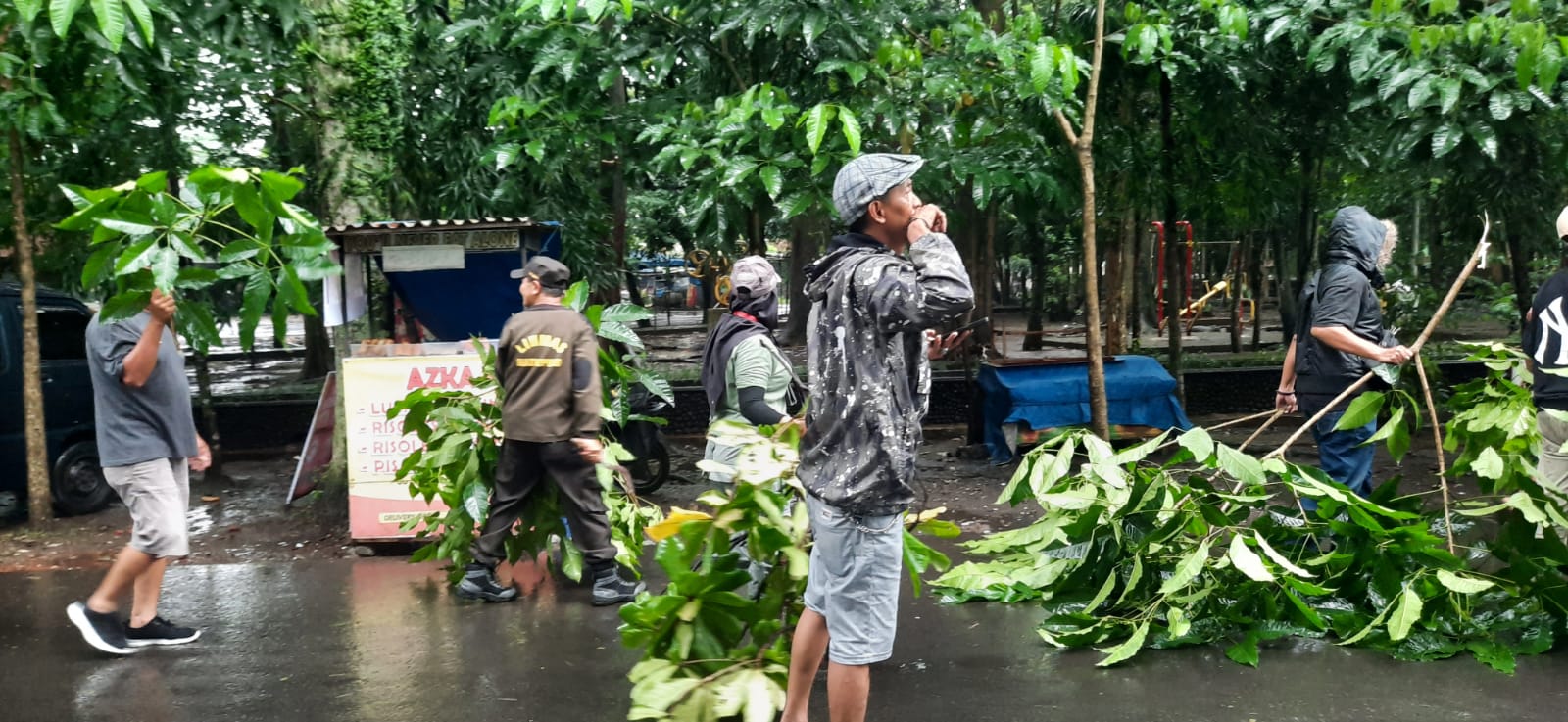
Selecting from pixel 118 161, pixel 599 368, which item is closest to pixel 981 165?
pixel 599 368

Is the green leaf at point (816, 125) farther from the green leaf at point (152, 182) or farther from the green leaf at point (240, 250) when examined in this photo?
the green leaf at point (152, 182)

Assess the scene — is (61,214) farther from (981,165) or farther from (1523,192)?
(1523,192)

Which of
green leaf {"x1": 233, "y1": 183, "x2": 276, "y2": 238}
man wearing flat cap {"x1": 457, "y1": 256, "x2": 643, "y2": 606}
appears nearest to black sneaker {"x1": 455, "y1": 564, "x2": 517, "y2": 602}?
man wearing flat cap {"x1": 457, "y1": 256, "x2": 643, "y2": 606}

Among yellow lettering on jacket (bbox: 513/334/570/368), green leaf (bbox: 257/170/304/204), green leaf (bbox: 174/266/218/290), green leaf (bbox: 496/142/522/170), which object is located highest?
green leaf (bbox: 496/142/522/170)

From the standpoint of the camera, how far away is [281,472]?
1101 centimetres

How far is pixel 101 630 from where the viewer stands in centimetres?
534

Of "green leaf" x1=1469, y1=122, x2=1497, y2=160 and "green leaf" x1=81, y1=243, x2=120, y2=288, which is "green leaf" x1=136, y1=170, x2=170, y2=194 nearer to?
"green leaf" x1=81, y1=243, x2=120, y2=288

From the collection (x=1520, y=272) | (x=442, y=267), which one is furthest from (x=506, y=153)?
(x=1520, y=272)

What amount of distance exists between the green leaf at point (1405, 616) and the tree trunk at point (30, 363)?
786 centimetres

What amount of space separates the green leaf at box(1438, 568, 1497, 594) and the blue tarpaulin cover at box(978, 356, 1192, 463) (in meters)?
4.93

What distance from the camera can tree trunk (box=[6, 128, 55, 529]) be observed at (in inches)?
315

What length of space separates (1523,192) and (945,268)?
27.0ft

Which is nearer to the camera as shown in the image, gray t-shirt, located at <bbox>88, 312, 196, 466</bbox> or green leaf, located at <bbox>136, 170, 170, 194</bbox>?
green leaf, located at <bbox>136, 170, 170, 194</bbox>

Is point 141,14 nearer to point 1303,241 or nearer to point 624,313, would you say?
point 624,313
